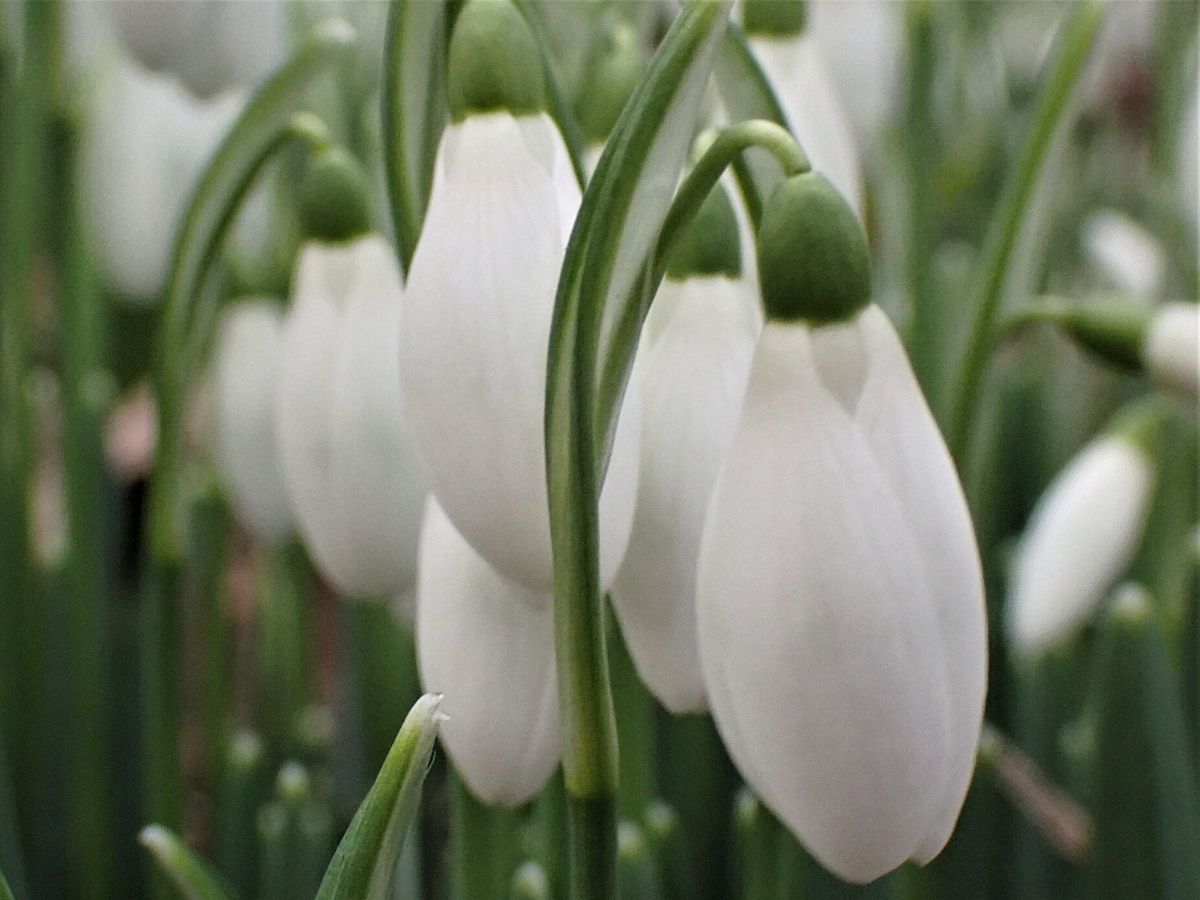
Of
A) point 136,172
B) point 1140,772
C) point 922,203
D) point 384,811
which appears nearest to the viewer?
point 384,811

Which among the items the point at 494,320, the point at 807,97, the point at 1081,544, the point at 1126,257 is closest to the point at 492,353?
the point at 494,320

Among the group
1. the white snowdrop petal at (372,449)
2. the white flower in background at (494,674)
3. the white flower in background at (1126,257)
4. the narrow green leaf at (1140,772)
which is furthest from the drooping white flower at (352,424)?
the white flower in background at (1126,257)

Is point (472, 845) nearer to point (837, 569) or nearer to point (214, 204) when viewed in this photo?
point (837, 569)

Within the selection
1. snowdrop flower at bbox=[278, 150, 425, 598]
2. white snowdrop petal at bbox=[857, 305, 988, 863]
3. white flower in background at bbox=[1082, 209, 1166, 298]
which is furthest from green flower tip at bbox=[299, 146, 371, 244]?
white flower in background at bbox=[1082, 209, 1166, 298]

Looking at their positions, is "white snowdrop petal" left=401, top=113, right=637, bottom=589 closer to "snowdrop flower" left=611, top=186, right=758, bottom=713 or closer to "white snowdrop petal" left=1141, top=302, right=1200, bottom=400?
"snowdrop flower" left=611, top=186, right=758, bottom=713

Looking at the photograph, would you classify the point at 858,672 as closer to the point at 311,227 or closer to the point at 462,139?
the point at 462,139

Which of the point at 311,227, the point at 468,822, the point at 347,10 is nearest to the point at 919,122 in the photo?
the point at 311,227

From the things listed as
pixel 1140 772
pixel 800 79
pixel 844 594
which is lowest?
pixel 1140 772
